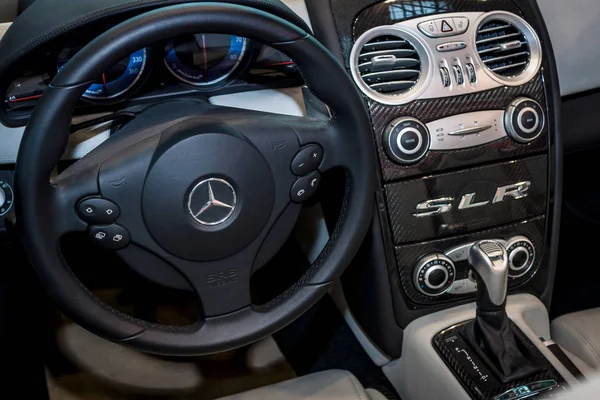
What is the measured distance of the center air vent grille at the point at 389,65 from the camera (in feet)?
3.98

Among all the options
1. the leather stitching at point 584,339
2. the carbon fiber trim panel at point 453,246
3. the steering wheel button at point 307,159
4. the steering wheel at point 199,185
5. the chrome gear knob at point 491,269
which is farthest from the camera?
the carbon fiber trim panel at point 453,246

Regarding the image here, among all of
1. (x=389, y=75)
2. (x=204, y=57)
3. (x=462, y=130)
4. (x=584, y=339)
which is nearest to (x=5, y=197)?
(x=204, y=57)

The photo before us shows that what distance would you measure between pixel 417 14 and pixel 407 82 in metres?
0.11

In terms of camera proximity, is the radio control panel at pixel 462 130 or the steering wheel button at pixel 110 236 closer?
the steering wheel button at pixel 110 236

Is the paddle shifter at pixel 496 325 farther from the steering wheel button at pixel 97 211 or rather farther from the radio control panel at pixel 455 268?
the steering wheel button at pixel 97 211

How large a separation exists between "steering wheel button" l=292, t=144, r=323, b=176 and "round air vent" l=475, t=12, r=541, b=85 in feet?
1.40

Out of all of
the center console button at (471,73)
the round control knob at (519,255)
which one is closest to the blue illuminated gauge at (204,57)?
the center console button at (471,73)

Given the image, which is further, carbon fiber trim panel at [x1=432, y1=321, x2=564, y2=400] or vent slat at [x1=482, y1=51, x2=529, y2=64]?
vent slat at [x1=482, y1=51, x2=529, y2=64]

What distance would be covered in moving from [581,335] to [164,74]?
2.57 feet

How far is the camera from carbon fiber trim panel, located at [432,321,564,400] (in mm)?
1120

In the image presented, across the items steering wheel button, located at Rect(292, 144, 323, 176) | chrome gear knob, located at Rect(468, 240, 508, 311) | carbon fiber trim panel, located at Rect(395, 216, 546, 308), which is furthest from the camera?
carbon fiber trim panel, located at Rect(395, 216, 546, 308)

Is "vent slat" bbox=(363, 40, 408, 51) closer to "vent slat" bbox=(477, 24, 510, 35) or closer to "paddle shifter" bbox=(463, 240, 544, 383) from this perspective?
"vent slat" bbox=(477, 24, 510, 35)

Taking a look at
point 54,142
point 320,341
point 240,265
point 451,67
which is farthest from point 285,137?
point 320,341

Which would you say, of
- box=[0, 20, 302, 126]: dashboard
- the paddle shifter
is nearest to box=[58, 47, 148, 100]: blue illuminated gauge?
box=[0, 20, 302, 126]: dashboard
